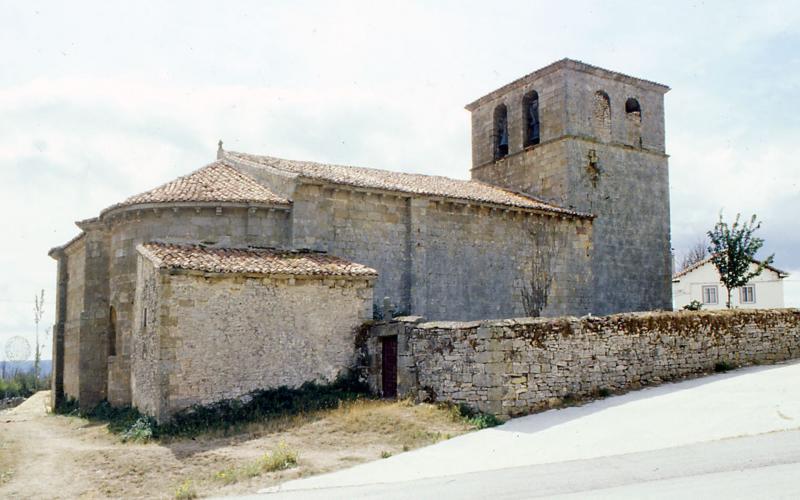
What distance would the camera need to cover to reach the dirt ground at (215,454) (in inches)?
425

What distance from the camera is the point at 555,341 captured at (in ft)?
45.4

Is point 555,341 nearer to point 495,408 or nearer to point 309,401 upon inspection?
point 495,408

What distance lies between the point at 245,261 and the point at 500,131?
14310mm

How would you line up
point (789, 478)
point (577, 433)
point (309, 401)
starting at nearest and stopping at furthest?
point (789, 478)
point (577, 433)
point (309, 401)

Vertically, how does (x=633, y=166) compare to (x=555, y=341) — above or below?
above

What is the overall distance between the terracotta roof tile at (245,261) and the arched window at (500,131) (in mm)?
11656

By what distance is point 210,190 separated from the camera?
17.8 meters

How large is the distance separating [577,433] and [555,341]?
2421mm

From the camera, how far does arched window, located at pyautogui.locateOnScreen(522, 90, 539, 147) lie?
84.9 ft

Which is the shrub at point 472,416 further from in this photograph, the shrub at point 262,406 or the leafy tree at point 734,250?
the leafy tree at point 734,250

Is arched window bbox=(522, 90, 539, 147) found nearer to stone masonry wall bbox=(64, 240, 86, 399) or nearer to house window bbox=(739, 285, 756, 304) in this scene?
stone masonry wall bbox=(64, 240, 86, 399)

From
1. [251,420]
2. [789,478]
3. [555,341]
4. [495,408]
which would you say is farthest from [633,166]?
[789,478]

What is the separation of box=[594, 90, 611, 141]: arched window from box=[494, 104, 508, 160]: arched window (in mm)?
3357

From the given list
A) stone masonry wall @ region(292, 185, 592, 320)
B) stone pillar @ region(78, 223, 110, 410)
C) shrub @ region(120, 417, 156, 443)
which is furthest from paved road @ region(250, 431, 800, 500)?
stone pillar @ region(78, 223, 110, 410)
